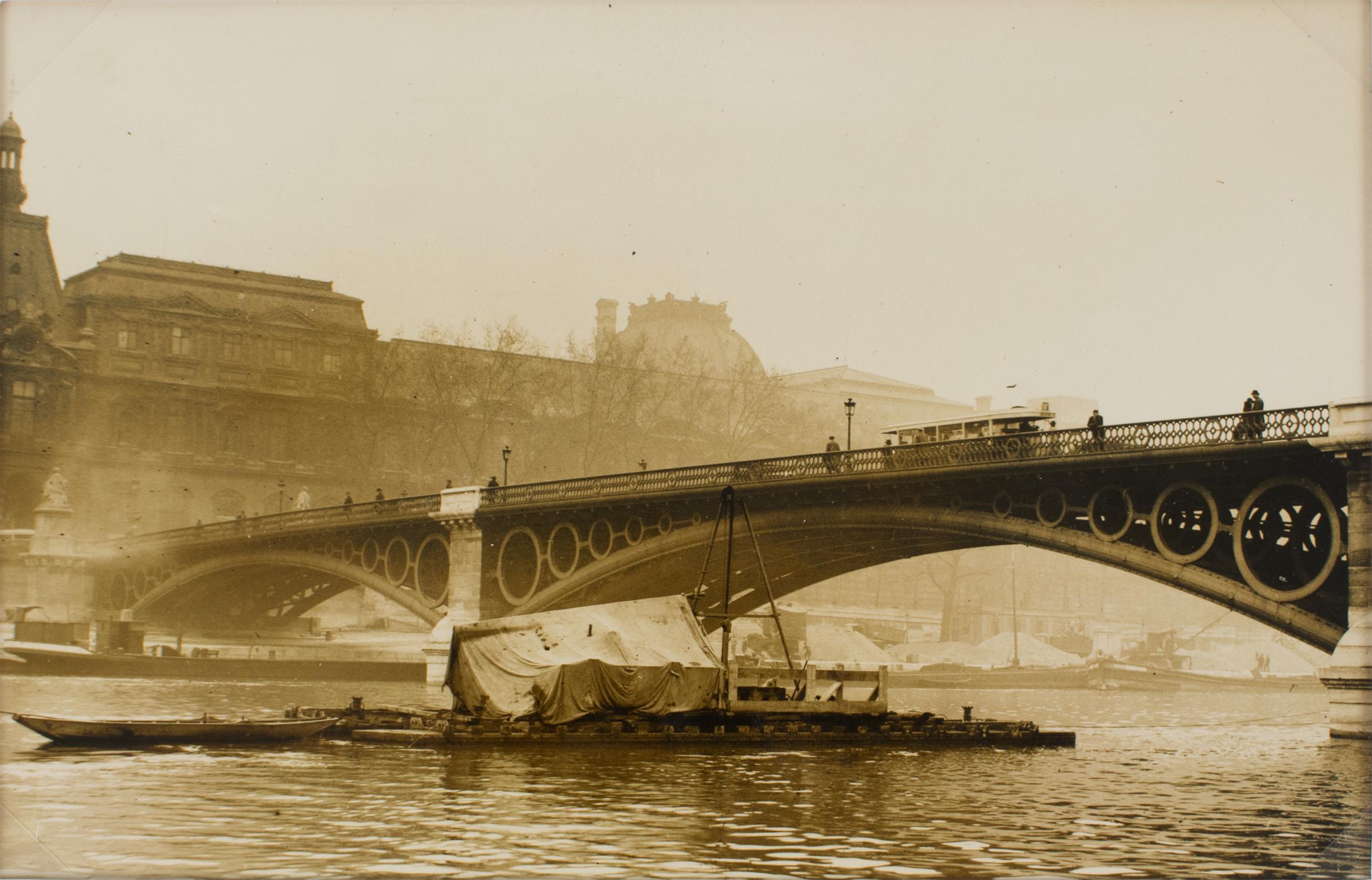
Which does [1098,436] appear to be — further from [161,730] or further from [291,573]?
[291,573]

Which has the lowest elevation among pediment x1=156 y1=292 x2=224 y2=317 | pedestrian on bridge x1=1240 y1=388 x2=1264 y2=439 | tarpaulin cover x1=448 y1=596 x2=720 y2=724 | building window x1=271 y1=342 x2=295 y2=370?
tarpaulin cover x1=448 y1=596 x2=720 y2=724

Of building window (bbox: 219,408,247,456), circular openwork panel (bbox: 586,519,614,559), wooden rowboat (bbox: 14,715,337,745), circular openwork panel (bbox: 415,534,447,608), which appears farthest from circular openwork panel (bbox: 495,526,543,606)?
building window (bbox: 219,408,247,456)

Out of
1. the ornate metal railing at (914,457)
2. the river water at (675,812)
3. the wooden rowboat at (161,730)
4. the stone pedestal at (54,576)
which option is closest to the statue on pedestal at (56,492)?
the stone pedestal at (54,576)

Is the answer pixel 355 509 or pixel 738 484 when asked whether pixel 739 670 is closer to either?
pixel 738 484

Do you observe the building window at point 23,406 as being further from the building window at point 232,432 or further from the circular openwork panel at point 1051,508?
the circular openwork panel at point 1051,508

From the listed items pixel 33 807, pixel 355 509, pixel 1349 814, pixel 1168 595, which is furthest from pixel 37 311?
pixel 1168 595

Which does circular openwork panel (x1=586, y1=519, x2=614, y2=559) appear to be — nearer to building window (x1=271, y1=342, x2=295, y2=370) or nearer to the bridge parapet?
the bridge parapet
